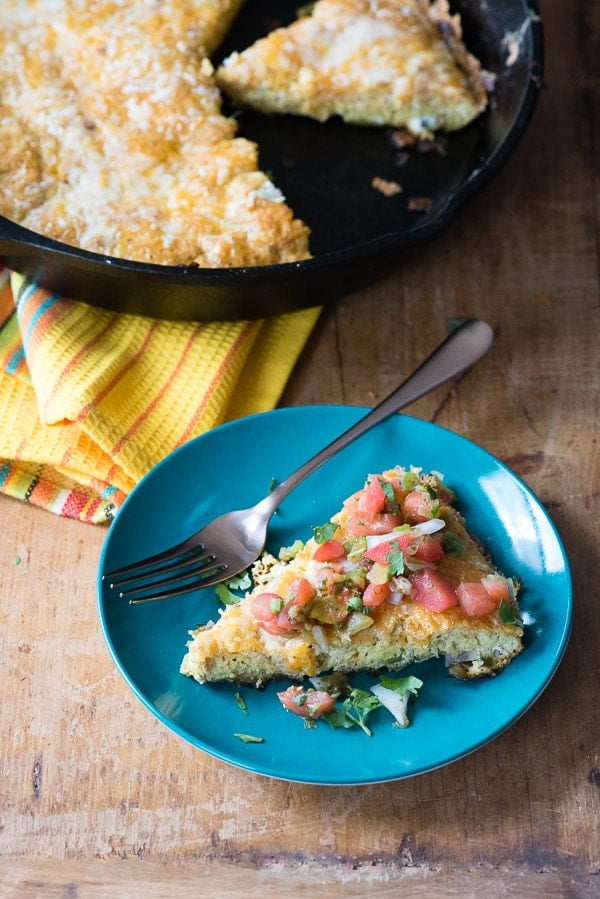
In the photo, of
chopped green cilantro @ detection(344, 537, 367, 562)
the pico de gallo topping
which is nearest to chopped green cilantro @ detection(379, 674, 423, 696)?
the pico de gallo topping

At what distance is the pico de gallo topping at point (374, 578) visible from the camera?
92.9 inches

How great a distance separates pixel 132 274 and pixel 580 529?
1.38m

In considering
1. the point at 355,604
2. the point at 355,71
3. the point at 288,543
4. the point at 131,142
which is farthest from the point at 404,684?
the point at 355,71

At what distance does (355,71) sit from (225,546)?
1.69 m

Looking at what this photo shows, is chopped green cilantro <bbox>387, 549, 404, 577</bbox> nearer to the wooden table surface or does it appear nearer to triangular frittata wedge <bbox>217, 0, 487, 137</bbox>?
the wooden table surface

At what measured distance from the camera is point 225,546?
2594 millimetres

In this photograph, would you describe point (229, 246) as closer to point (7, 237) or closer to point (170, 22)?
point (7, 237)

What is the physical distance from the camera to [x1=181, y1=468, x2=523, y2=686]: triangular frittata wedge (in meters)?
2.36

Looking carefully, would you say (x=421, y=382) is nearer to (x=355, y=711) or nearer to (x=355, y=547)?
(x=355, y=547)

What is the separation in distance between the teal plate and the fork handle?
52mm

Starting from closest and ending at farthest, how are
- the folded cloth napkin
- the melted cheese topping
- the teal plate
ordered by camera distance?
the teal plate
the folded cloth napkin
the melted cheese topping

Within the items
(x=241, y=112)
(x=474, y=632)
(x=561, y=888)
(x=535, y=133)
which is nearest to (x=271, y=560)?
(x=474, y=632)

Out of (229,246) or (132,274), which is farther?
(229,246)

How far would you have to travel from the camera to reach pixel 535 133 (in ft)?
12.2
